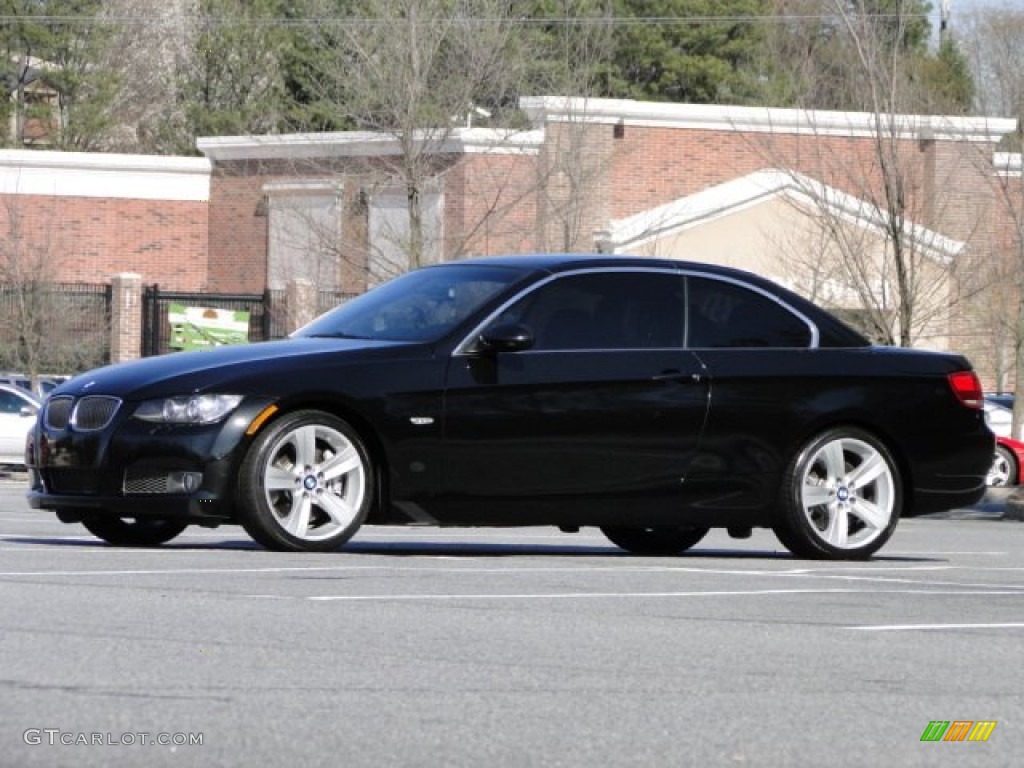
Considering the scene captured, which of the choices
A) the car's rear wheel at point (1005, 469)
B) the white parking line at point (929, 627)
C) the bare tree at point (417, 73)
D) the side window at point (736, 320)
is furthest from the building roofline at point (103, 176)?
the white parking line at point (929, 627)

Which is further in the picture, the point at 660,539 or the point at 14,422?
the point at 14,422

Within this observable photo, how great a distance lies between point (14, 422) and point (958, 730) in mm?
26494

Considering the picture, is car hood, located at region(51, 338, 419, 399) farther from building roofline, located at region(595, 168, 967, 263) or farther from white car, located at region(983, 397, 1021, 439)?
building roofline, located at region(595, 168, 967, 263)

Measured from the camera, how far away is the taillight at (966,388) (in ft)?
41.8

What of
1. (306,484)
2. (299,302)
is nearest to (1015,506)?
(306,484)

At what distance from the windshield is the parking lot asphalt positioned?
122 centimetres

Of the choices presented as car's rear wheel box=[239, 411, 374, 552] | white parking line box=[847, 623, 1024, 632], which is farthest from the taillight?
white parking line box=[847, 623, 1024, 632]

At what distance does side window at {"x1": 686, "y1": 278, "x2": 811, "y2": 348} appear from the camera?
12.2 metres

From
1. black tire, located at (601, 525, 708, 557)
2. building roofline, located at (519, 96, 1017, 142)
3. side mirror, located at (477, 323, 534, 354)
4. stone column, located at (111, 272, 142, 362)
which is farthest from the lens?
stone column, located at (111, 272, 142, 362)

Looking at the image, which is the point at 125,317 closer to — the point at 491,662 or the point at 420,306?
the point at 420,306

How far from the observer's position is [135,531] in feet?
39.8

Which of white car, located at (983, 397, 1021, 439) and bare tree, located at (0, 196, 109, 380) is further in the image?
bare tree, located at (0, 196, 109, 380)

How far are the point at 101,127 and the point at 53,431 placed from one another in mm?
58832

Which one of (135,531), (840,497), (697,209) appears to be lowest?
(135,531)
